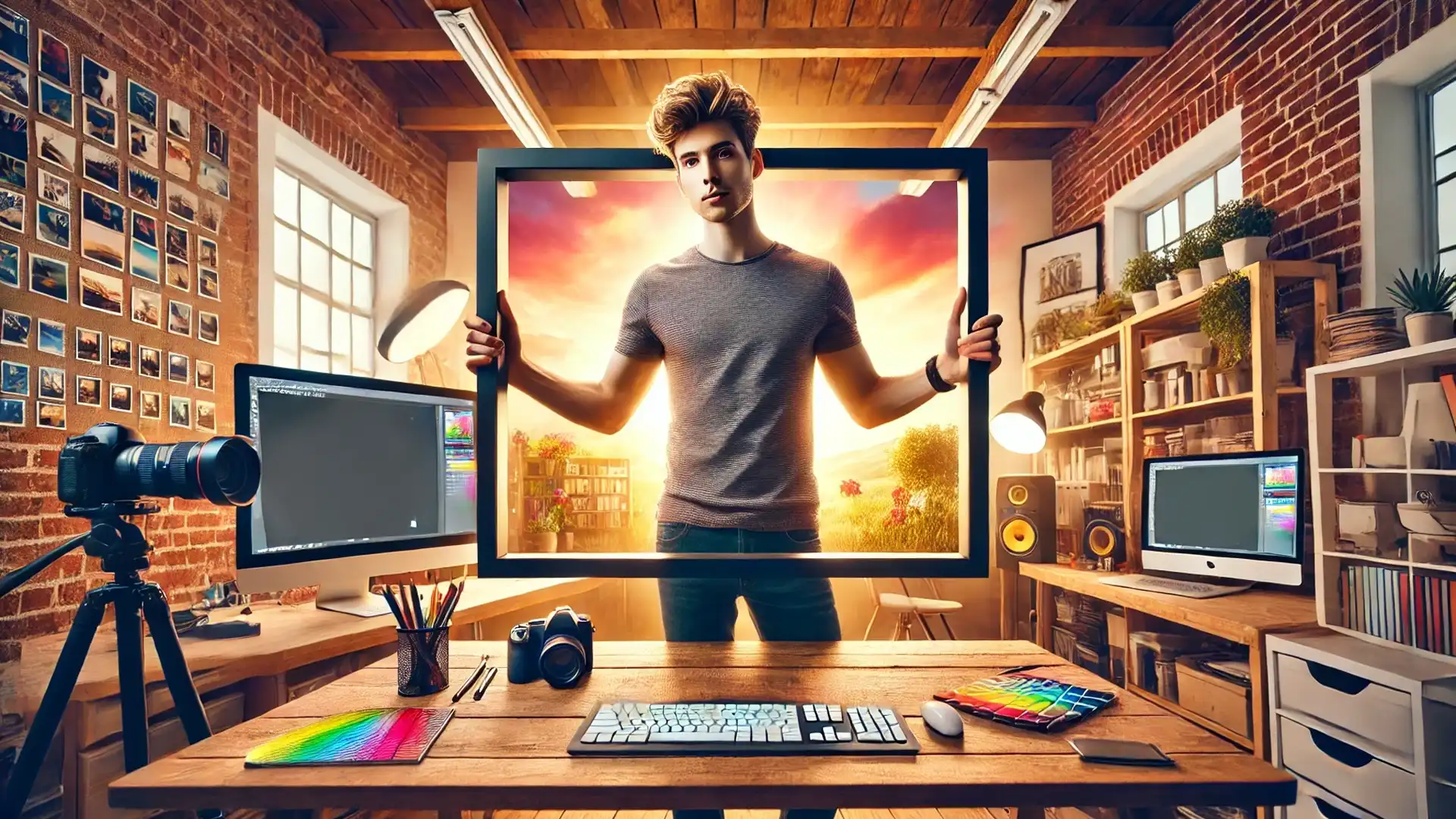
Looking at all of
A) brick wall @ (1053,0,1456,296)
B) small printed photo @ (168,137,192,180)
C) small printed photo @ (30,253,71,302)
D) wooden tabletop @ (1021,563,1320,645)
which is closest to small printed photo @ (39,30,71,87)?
small printed photo @ (168,137,192,180)

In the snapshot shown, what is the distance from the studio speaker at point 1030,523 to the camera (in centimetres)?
370

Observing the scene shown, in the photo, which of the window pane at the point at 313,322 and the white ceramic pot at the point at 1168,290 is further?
the window pane at the point at 313,322

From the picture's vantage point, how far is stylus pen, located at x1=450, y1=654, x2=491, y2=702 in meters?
1.14

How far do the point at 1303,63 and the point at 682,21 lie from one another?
243cm

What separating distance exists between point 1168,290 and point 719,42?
216 cm

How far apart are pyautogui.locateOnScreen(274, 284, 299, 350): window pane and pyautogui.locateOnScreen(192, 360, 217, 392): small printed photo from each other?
70 cm

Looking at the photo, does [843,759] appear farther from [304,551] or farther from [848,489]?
[848,489]

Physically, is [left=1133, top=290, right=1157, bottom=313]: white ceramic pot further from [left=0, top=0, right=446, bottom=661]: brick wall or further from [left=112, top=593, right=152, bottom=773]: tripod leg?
[left=0, top=0, right=446, bottom=661]: brick wall

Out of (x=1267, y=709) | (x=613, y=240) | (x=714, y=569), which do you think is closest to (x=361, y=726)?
(x=714, y=569)

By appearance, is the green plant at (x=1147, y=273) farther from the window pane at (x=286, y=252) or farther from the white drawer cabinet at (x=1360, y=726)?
the window pane at (x=286, y=252)

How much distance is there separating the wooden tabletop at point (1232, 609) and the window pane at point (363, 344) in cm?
372

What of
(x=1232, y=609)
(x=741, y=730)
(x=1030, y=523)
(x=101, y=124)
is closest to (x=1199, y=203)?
(x=1030, y=523)

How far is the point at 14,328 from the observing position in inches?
78.4

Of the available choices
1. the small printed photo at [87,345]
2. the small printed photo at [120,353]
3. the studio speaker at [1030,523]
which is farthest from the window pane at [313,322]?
the studio speaker at [1030,523]
